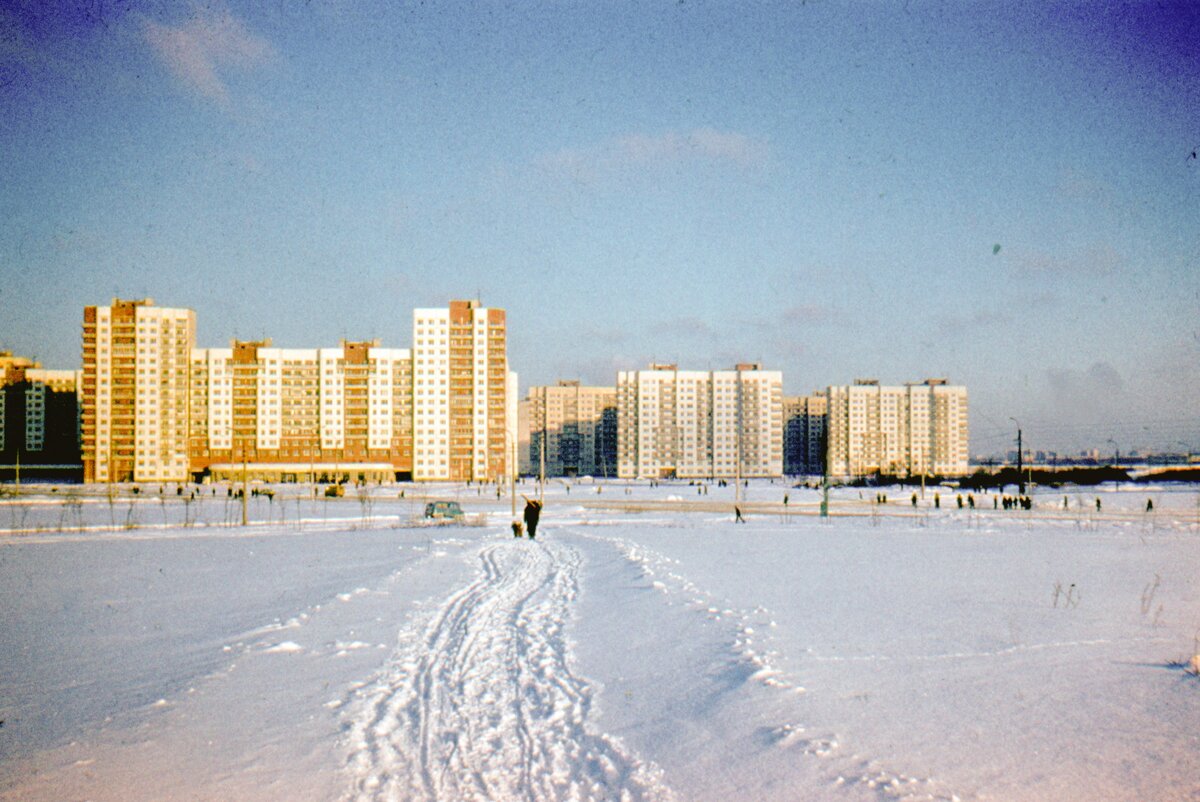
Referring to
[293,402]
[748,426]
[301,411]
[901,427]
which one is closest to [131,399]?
[293,402]

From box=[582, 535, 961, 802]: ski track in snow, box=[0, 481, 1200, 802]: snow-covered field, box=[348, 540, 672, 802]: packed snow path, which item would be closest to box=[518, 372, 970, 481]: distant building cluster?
box=[0, 481, 1200, 802]: snow-covered field

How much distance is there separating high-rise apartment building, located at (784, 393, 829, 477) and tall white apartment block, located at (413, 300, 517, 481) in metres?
90.3

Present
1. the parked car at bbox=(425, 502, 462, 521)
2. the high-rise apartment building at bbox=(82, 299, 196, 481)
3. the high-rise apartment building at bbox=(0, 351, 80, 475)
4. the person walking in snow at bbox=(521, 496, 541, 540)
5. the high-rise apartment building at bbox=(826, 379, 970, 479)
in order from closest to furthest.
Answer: the person walking in snow at bbox=(521, 496, 541, 540) < the parked car at bbox=(425, 502, 462, 521) < the high-rise apartment building at bbox=(82, 299, 196, 481) < the high-rise apartment building at bbox=(0, 351, 80, 475) < the high-rise apartment building at bbox=(826, 379, 970, 479)

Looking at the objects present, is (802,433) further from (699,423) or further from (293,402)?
(293,402)

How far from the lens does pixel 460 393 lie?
112438 mm

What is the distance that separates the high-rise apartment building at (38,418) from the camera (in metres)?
129

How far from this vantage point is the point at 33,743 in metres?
6.43

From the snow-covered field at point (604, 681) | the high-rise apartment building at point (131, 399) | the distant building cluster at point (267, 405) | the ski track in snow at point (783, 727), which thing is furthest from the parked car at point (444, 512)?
the high-rise apartment building at point (131, 399)

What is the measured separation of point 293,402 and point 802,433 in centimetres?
11433

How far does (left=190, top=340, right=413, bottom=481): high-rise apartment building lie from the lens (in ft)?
377

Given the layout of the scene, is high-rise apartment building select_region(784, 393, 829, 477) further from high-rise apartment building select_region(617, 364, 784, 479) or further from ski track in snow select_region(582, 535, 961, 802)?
ski track in snow select_region(582, 535, 961, 802)

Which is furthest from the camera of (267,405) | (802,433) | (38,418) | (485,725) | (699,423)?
(802,433)

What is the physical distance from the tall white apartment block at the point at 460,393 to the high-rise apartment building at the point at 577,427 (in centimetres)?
6386

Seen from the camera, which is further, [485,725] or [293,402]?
[293,402]
